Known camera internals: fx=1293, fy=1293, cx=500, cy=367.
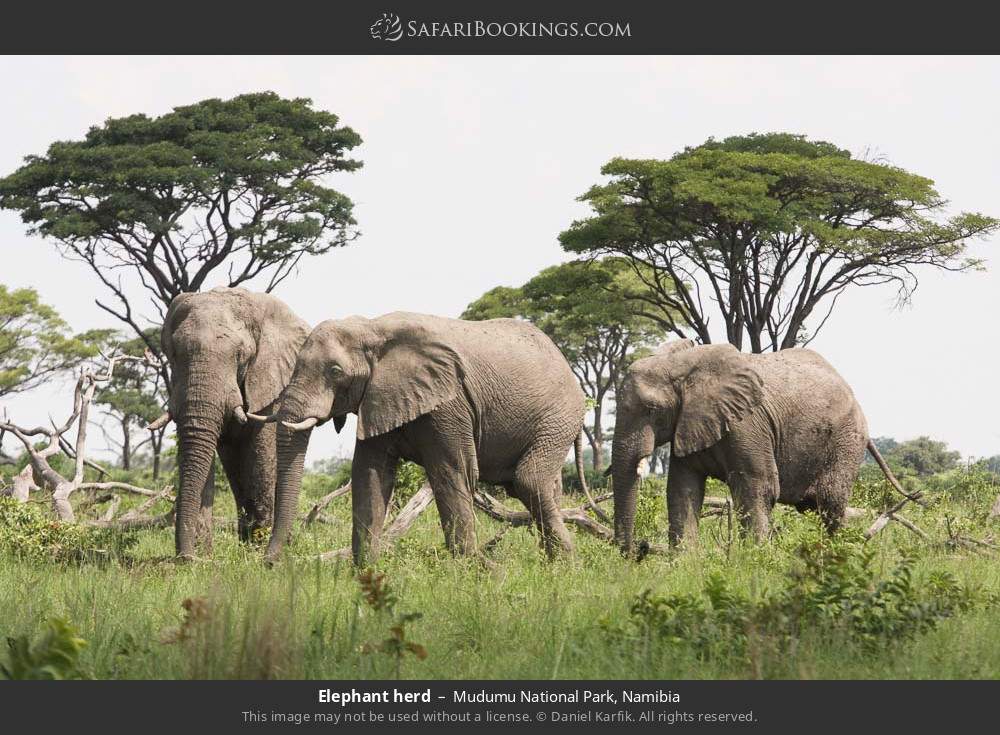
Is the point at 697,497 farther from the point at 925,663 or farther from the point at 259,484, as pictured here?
the point at 925,663

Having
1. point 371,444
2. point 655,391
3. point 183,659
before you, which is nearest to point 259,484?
point 371,444

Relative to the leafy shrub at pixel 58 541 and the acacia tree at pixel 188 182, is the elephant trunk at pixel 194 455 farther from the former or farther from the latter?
the acacia tree at pixel 188 182

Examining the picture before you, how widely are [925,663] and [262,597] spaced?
13.2 feet

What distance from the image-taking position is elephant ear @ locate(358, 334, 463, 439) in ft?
34.6

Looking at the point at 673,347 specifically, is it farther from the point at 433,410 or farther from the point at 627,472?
the point at 433,410

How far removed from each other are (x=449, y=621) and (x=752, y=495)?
539 centimetres

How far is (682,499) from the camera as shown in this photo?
491 inches

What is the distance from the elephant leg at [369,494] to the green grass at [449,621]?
9.7 inches

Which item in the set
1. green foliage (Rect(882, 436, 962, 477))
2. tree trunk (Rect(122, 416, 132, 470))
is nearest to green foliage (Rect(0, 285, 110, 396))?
tree trunk (Rect(122, 416, 132, 470))

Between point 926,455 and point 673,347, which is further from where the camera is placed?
point 926,455

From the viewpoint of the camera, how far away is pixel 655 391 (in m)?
12.2

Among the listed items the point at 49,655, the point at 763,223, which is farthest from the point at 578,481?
the point at 49,655

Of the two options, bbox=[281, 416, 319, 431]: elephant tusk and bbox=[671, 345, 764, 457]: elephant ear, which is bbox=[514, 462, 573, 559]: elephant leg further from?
bbox=[281, 416, 319, 431]: elephant tusk

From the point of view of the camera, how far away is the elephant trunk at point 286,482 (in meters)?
10.8
